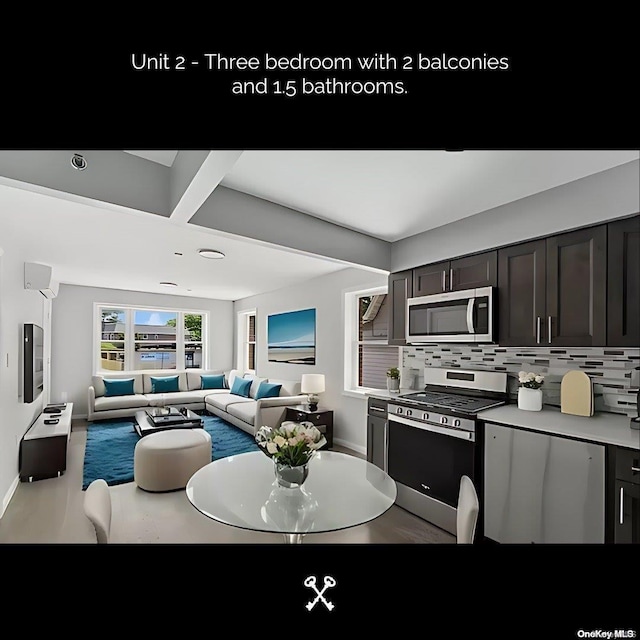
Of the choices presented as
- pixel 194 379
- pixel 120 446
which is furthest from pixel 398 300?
pixel 194 379

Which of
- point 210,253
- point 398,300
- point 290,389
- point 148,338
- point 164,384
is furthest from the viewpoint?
point 148,338

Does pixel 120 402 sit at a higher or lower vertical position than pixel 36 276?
lower

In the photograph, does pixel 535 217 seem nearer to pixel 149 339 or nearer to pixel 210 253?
pixel 210 253

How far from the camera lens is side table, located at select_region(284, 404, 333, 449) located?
3.83 m

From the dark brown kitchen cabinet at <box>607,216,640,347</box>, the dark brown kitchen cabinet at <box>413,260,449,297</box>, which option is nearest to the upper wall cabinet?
the dark brown kitchen cabinet at <box>413,260,449,297</box>

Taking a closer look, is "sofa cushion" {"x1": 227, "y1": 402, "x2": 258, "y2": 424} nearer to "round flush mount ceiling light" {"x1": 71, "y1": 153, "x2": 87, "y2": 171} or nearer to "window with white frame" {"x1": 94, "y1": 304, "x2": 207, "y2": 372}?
"window with white frame" {"x1": 94, "y1": 304, "x2": 207, "y2": 372}

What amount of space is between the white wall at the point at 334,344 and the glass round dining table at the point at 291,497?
2.06 meters

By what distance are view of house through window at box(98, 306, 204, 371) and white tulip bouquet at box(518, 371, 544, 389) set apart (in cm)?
575

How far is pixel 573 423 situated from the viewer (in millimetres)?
1480

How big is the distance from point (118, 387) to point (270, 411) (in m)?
2.72
